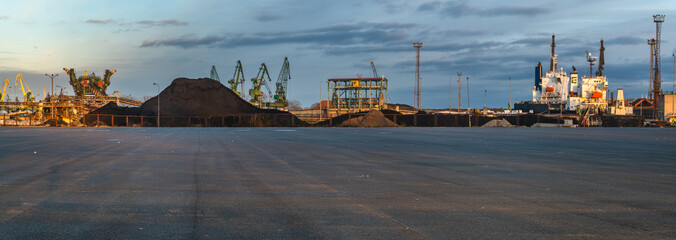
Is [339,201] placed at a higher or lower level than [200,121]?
lower

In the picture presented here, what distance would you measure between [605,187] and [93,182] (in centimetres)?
977

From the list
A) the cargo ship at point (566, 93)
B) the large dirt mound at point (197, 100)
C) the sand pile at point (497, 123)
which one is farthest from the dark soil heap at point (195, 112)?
the cargo ship at point (566, 93)

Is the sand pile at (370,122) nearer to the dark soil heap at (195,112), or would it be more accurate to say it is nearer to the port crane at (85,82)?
the dark soil heap at (195,112)

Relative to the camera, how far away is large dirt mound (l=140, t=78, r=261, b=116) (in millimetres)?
103812

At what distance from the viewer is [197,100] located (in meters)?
111

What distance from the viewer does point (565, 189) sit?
9.15m

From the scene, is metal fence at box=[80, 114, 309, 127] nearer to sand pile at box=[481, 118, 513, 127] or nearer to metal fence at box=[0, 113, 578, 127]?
metal fence at box=[0, 113, 578, 127]

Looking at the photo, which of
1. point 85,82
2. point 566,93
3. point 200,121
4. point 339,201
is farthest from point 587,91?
point 85,82

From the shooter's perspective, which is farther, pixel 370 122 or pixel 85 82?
pixel 85 82

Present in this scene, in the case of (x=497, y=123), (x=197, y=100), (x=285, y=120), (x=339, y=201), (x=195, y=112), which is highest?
(x=197, y=100)

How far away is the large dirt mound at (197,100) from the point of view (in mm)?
103812

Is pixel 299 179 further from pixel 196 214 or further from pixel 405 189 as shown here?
pixel 196 214

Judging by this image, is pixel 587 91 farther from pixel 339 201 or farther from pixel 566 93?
pixel 339 201

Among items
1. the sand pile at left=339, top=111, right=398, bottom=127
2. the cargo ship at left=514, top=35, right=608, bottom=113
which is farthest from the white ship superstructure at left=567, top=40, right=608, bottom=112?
the sand pile at left=339, top=111, right=398, bottom=127
